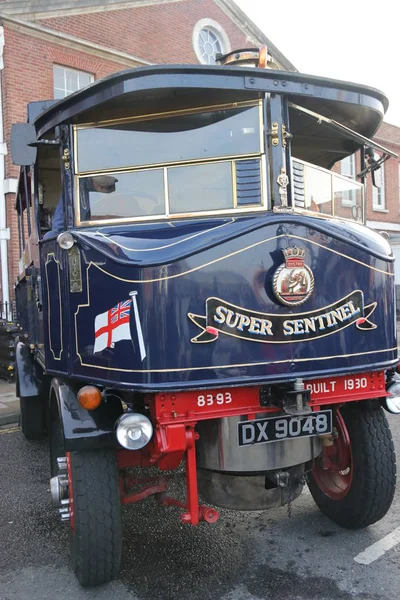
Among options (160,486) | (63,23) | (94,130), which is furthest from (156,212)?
(63,23)

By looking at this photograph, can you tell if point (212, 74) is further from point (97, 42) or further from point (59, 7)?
point (97, 42)

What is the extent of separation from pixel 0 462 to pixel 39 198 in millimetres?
2678

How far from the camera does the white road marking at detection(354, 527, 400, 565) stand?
10.3 ft

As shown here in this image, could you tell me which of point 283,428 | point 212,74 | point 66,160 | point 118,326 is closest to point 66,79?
point 66,160

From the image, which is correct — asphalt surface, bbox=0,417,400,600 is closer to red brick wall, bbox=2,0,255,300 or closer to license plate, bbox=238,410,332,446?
license plate, bbox=238,410,332,446

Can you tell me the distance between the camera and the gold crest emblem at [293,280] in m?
2.71

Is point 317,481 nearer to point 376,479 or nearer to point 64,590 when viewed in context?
point 376,479

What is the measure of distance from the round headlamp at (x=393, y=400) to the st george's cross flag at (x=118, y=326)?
5.26ft

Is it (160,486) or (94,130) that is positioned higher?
(94,130)

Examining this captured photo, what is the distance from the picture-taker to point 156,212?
10.2 ft

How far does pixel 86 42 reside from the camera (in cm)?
1253

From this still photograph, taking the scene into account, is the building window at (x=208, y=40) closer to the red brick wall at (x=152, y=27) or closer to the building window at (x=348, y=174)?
the red brick wall at (x=152, y=27)

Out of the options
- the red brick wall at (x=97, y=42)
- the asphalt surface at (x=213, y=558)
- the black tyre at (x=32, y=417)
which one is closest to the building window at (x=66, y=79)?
the red brick wall at (x=97, y=42)

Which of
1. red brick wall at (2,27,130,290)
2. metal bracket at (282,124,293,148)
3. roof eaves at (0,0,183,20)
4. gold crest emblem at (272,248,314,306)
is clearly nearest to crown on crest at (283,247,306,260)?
gold crest emblem at (272,248,314,306)
